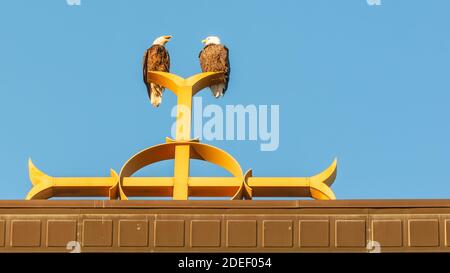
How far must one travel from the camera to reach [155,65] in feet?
108

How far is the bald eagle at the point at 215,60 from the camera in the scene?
32.6m

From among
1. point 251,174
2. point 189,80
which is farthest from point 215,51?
point 251,174

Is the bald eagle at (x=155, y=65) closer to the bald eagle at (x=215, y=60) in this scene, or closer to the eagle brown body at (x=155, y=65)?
the eagle brown body at (x=155, y=65)

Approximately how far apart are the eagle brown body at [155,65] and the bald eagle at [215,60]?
29.4 inches

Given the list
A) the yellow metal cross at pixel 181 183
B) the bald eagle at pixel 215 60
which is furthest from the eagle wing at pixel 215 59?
the yellow metal cross at pixel 181 183

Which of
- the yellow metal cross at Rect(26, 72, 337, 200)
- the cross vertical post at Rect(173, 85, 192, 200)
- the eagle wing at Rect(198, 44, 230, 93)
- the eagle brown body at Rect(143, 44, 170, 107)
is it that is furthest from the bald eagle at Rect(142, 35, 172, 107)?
the yellow metal cross at Rect(26, 72, 337, 200)

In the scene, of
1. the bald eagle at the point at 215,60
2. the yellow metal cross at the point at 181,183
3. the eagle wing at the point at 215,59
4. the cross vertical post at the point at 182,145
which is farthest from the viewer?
the eagle wing at the point at 215,59

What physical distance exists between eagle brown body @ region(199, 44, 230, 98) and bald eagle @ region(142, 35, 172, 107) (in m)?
0.74

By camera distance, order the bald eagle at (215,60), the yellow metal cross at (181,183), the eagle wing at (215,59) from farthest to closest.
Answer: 1. the eagle wing at (215,59)
2. the bald eagle at (215,60)
3. the yellow metal cross at (181,183)

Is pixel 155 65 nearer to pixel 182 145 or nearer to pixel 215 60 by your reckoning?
pixel 215 60

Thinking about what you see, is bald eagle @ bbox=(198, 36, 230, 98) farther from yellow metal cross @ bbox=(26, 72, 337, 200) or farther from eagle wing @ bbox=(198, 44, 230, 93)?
yellow metal cross @ bbox=(26, 72, 337, 200)

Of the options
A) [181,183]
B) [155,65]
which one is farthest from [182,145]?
[155,65]

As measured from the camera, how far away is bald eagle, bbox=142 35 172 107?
107ft

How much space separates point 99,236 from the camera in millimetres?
26688
